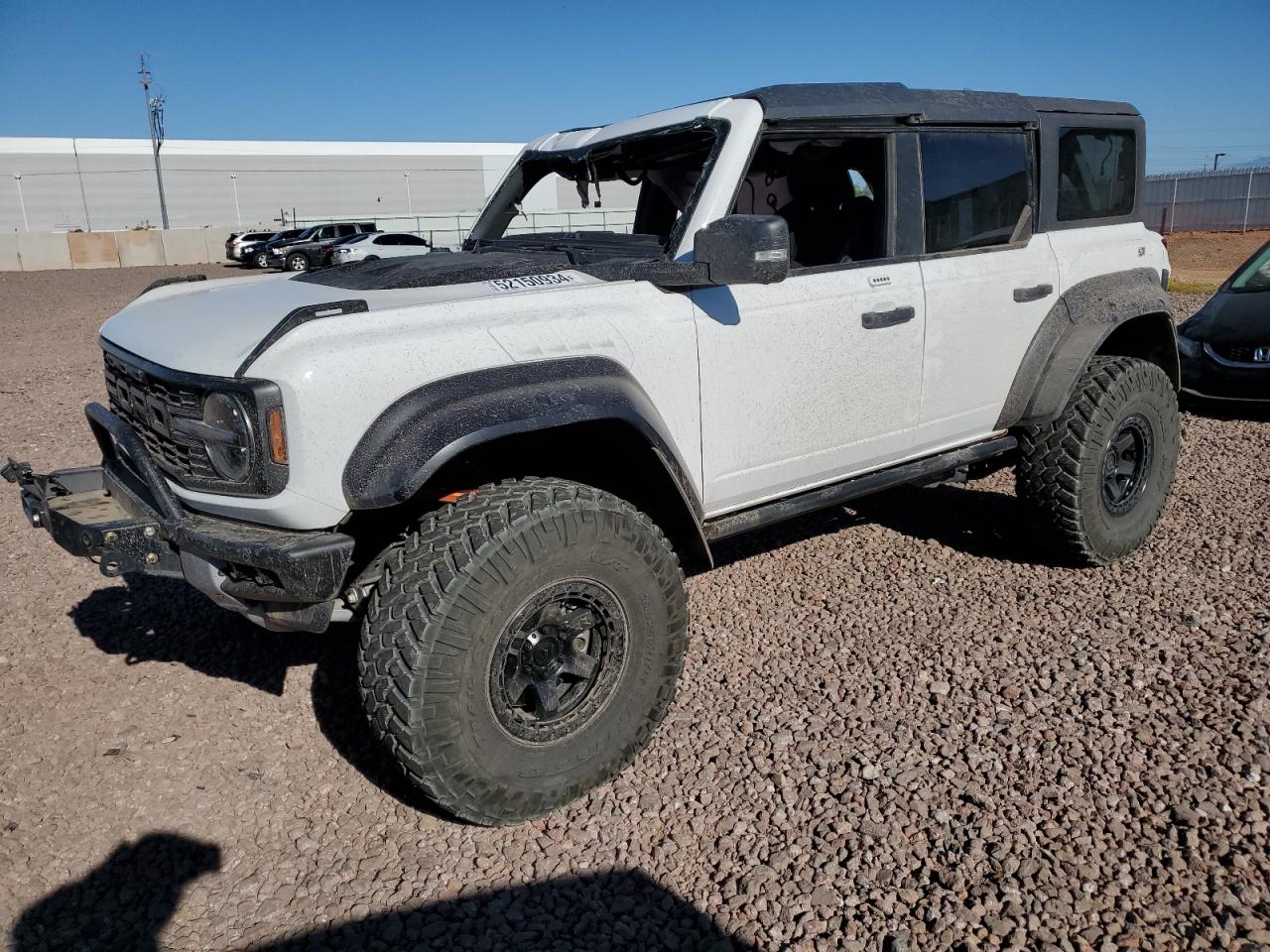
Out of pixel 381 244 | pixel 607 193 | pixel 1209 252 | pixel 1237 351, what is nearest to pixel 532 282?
pixel 607 193

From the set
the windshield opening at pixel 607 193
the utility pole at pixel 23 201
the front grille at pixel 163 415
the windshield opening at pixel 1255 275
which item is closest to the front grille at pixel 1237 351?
the windshield opening at pixel 1255 275

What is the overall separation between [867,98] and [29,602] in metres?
4.32

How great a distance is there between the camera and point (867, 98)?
3.67 meters

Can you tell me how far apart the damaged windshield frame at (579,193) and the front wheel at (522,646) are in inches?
44.4

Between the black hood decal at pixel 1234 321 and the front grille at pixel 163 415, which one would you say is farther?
the black hood decal at pixel 1234 321

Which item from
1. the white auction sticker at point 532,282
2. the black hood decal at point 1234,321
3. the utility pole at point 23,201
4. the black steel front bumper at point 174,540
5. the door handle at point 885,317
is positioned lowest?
the black hood decal at point 1234,321

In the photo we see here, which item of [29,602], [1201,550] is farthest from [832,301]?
[29,602]

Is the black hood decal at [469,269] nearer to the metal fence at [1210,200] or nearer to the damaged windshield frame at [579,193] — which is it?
the damaged windshield frame at [579,193]

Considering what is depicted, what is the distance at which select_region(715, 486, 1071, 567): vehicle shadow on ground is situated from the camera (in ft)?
15.7

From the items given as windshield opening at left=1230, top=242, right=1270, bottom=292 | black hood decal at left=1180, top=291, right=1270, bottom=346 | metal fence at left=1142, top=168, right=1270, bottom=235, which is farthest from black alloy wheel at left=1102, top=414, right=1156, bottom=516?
metal fence at left=1142, top=168, right=1270, bottom=235

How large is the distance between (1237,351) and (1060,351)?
437 cm

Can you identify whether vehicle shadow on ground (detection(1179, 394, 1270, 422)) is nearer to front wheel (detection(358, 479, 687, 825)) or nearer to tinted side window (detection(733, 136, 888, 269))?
tinted side window (detection(733, 136, 888, 269))

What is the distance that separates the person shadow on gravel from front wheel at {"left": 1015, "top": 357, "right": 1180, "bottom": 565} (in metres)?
3.63

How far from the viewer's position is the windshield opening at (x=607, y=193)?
11.9 ft
